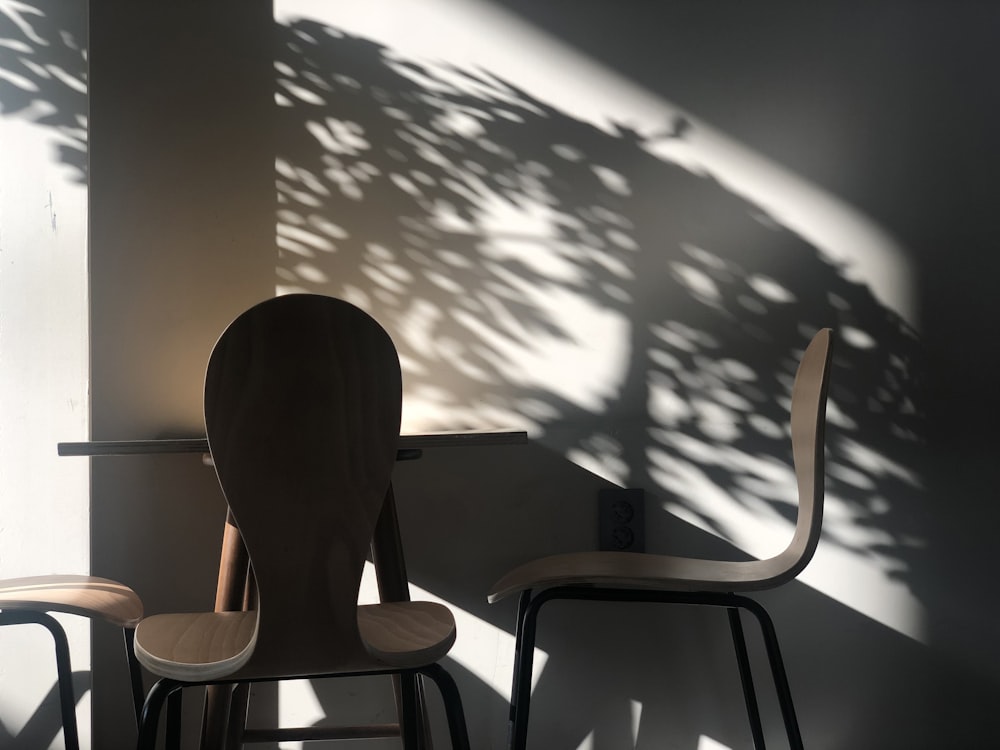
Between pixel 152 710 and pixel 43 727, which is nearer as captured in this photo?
pixel 152 710

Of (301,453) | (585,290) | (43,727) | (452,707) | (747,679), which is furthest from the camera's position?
(585,290)

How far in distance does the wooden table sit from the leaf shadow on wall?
53 cm

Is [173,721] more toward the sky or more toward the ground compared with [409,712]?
more toward the ground

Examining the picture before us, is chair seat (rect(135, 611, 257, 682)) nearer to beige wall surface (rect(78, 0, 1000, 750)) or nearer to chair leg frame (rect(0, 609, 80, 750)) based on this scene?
chair leg frame (rect(0, 609, 80, 750))

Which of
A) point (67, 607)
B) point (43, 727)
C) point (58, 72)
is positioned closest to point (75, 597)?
point (67, 607)

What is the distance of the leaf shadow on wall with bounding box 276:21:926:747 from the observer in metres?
2.49

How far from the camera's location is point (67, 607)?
1782mm

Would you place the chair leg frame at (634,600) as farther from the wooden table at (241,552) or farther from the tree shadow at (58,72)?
the tree shadow at (58,72)

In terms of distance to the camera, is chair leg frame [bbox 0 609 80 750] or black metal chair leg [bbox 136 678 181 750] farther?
chair leg frame [bbox 0 609 80 750]

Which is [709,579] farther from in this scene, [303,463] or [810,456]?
[303,463]

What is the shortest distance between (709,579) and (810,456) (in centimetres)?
36

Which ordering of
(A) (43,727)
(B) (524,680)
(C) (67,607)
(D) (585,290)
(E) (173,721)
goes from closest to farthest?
(E) (173,721), (C) (67,607), (B) (524,680), (A) (43,727), (D) (585,290)

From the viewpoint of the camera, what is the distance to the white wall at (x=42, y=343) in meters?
2.39

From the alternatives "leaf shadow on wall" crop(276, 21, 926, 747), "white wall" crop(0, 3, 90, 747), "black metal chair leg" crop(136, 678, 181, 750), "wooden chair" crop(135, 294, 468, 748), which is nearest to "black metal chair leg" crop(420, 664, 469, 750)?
"wooden chair" crop(135, 294, 468, 748)
